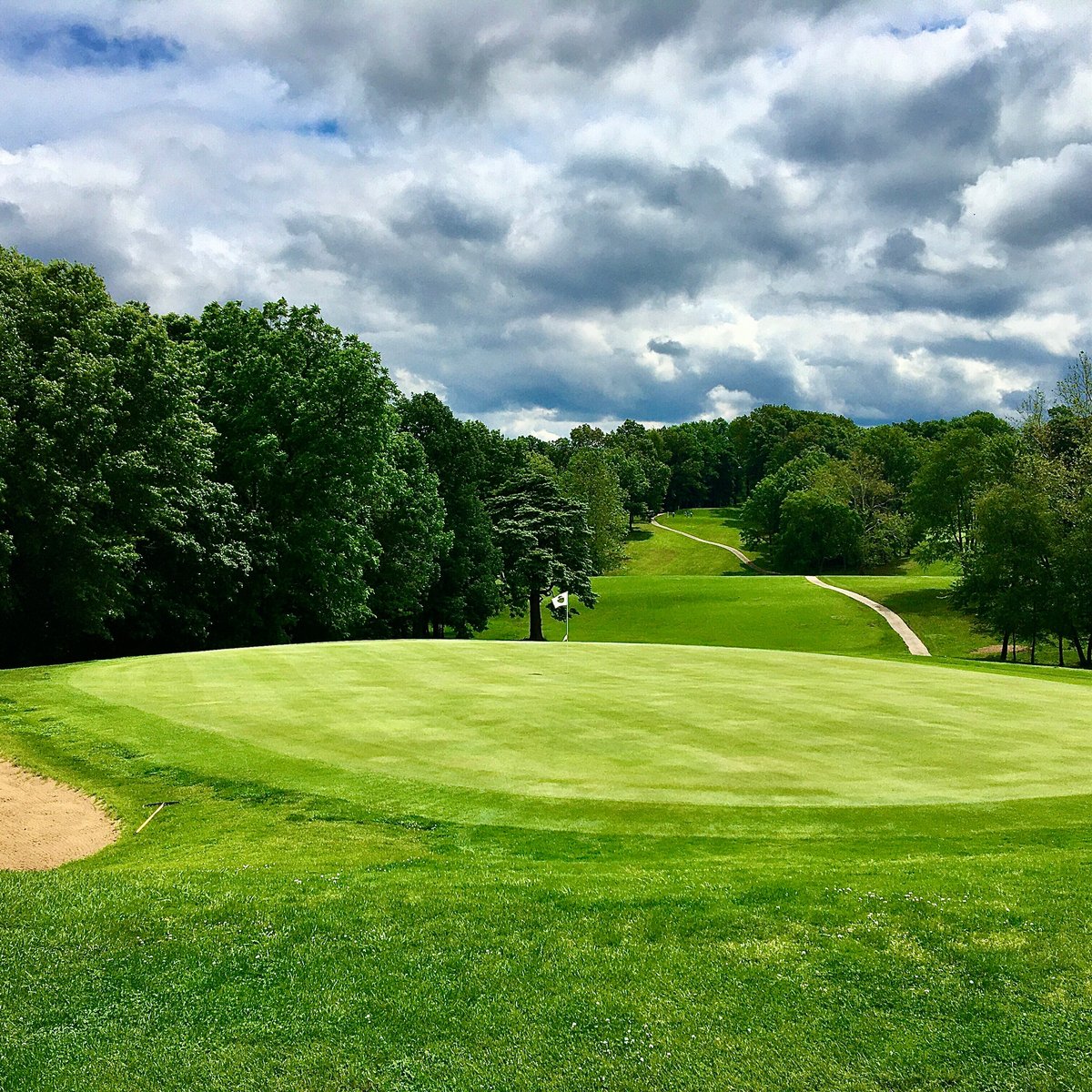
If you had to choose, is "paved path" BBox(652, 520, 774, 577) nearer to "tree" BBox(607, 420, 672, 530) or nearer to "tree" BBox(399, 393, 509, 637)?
"tree" BBox(607, 420, 672, 530)

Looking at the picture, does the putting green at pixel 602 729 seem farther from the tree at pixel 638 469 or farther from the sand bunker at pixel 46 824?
the tree at pixel 638 469

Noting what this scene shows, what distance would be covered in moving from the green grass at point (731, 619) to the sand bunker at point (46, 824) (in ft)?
163

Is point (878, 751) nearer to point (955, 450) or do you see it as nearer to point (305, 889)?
point (305, 889)

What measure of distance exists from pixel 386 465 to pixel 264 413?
712 centimetres

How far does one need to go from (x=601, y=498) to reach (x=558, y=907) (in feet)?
310

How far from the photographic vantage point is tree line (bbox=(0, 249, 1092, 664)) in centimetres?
2992

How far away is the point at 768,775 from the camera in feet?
41.2

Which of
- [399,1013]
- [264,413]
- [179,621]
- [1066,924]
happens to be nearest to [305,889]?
[399,1013]

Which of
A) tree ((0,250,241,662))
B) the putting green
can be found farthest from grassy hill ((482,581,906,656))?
the putting green

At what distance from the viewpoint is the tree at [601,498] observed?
316 ft

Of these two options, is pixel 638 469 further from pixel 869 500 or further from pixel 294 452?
pixel 294 452

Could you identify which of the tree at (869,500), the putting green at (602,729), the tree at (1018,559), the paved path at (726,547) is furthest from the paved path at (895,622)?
the putting green at (602,729)

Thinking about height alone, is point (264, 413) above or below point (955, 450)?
below

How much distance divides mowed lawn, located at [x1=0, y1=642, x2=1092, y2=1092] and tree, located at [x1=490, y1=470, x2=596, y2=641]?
39739mm
